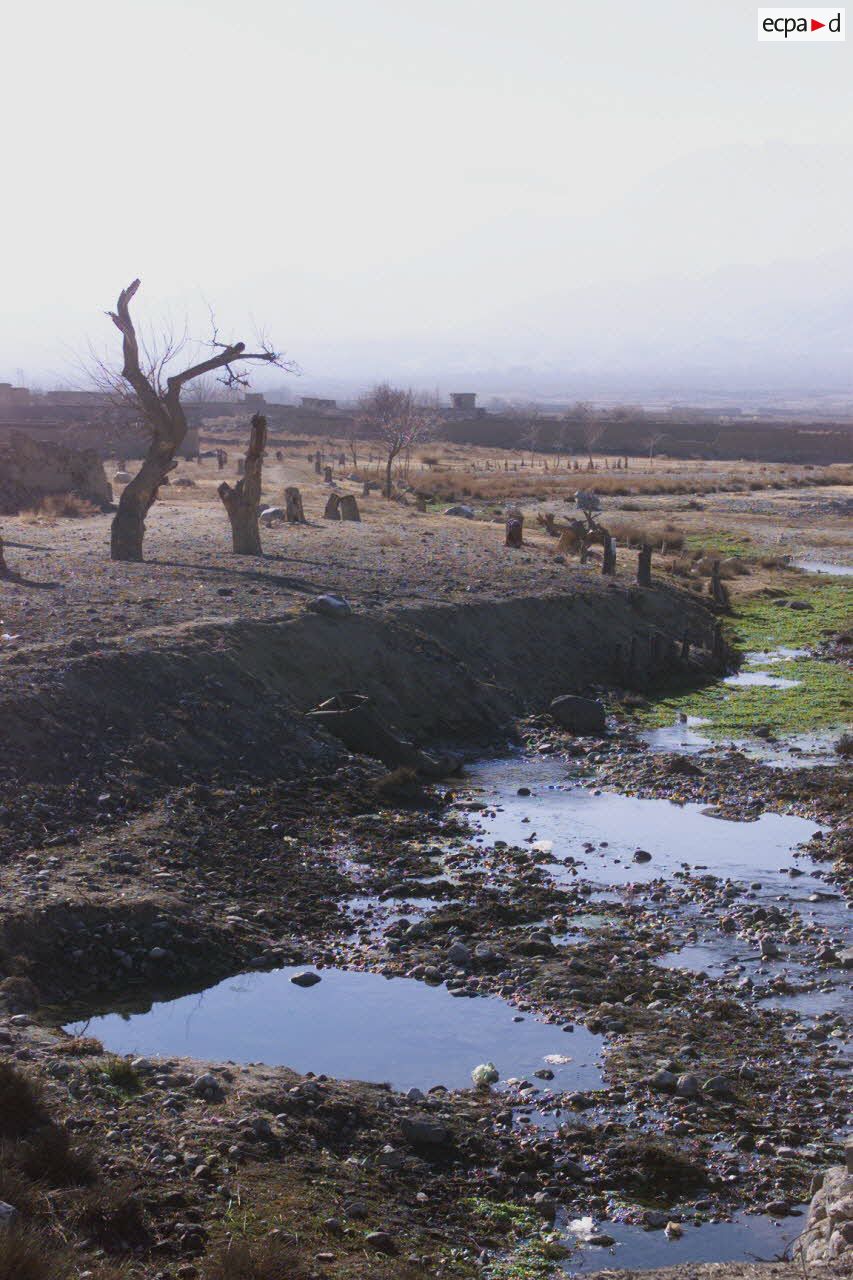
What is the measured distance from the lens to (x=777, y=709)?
21172 mm

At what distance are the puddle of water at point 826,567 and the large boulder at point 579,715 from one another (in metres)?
18.1

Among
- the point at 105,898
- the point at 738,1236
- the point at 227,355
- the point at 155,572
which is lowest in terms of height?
the point at 738,1236

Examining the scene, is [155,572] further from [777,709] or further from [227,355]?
[777,709]

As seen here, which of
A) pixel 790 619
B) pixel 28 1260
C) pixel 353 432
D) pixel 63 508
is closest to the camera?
pixel 28 1260

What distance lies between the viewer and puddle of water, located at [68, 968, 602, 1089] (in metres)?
9.42

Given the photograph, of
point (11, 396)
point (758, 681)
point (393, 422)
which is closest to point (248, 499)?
point (758, 681)

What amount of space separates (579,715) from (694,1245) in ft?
42.3

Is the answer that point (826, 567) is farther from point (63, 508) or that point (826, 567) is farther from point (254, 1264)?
point (254, 1264)

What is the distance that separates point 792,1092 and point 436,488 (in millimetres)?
48480

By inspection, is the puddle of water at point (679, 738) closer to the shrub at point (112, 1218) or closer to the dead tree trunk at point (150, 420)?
the dead tree trunk at point (150, 420)

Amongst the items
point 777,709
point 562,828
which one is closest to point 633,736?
point 777,709

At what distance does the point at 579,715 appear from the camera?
20094 millimetres

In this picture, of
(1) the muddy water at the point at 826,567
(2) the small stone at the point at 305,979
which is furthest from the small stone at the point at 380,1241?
(1) the muddy water at the point at 826,567

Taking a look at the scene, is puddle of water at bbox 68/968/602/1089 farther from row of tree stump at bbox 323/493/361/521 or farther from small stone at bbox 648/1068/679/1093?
row of tree stump at bbox 323/493/361/521
